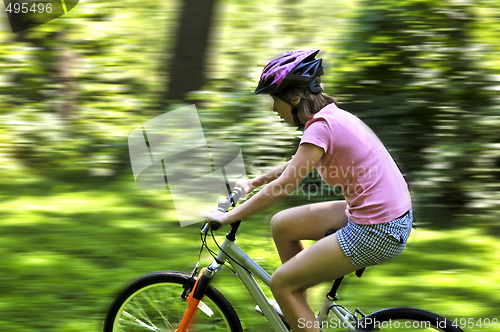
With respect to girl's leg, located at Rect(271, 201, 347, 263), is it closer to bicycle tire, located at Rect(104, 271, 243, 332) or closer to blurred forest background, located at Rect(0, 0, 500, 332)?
blurred forest background, located at Rect(0, 0, 500, 332)

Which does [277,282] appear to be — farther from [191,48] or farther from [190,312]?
[191,48]

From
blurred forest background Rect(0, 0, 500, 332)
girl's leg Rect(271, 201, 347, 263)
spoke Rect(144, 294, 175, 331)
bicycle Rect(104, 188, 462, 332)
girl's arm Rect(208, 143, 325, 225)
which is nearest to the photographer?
girl's arm Rect(208, 143, 325, 225)

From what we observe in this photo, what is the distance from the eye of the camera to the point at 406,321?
2.39m

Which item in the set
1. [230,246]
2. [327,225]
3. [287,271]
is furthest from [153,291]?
[327,225]

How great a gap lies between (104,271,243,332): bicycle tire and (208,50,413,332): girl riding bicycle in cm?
39

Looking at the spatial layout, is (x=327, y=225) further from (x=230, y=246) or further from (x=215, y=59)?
(x=215, y=59)

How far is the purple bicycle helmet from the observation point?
2424 millimetres

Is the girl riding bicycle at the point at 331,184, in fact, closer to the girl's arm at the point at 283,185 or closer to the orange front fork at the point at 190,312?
the girl's arm at the point at 283,185

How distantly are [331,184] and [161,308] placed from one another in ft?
4.20

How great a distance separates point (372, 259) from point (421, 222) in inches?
106

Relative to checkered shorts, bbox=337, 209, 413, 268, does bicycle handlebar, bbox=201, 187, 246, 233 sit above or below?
above

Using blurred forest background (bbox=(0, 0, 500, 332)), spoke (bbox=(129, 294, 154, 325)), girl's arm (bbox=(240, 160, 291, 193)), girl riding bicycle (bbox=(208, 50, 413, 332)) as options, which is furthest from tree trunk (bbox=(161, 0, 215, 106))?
girl riding bicycle (bbox=(208, 50, 413, 332))

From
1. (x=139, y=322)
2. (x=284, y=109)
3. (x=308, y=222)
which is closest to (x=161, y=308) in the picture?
(x=139, y=322)

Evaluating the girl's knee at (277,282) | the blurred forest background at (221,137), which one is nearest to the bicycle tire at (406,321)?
the girl's knee at (277,282)
